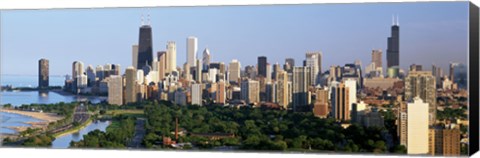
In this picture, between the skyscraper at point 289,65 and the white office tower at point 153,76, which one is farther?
the white office tower at point 153,76

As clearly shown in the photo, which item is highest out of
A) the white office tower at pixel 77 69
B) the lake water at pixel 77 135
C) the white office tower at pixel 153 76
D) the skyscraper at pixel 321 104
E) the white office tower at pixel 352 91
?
the white office tower at pixel 77 69

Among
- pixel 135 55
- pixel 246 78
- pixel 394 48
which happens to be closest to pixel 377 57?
pixel 394 48

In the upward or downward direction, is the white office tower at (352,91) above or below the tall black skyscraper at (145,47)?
below

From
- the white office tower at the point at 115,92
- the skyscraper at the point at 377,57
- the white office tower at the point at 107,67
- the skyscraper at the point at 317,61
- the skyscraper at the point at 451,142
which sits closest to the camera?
the skyscraper at the point at 451,142

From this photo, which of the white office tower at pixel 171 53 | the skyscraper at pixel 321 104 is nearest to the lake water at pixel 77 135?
the white office tower at pixel 171 53

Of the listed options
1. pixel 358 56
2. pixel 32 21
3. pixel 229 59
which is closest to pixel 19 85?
pixel 32 21

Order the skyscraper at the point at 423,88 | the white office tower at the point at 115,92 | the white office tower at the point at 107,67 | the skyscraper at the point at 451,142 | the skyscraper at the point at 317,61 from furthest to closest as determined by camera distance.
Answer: the white office tower at the point at 115,92
the white office tower at the point at 107,67
the skyscraper at the point at 317,61
the skyscraper at the point at 423,88
the skyscraper at the point at 451,142

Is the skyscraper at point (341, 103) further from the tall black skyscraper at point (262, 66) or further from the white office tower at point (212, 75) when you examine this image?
the white office tower at point (212, 75)
